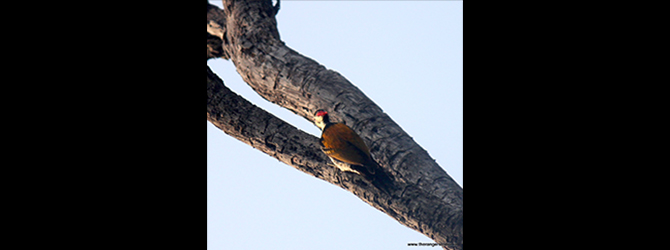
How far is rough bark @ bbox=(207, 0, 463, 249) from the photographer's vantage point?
3588 mm

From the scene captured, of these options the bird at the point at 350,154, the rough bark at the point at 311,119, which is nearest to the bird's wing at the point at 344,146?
the bird at the point at 350,154

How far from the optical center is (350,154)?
3.57m

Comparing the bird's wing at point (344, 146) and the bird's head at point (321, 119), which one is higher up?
the bird's head at point (321, 119)

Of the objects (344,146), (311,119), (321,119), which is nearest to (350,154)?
(344,146)

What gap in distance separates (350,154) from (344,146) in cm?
8

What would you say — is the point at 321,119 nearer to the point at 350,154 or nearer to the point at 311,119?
the point at 311,119

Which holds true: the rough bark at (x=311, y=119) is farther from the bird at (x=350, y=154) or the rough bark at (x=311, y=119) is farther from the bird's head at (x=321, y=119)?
the bird's head at (x=321, y=119)

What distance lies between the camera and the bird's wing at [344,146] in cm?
356

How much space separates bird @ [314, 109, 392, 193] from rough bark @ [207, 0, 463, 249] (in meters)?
0.10
